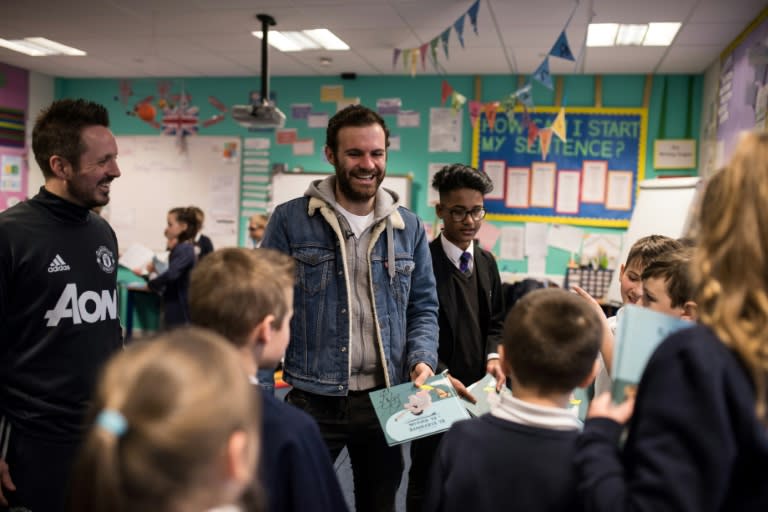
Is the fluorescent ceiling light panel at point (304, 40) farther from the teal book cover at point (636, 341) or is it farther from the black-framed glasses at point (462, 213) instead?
the teal book cover at point (636, 341)

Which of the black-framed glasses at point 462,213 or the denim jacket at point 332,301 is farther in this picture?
the black-framed glasses at point 462,213

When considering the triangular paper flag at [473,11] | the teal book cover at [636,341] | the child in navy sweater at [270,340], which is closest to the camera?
the teal book cover at [636,341]

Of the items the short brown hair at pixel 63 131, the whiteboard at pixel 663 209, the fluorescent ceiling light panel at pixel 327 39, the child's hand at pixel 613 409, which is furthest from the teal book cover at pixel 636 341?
the fluorescent ceiling light panel at pixel 327 39

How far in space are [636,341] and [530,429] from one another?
0.22 metres

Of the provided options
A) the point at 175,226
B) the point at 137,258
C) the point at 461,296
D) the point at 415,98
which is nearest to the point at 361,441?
the point at 461,296

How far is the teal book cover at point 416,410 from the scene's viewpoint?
1437 millimetres

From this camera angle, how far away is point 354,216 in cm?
175

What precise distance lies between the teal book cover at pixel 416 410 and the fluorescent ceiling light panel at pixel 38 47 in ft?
15.4

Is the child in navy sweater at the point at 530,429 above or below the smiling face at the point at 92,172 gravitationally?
below

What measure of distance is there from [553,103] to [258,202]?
2.90 metres

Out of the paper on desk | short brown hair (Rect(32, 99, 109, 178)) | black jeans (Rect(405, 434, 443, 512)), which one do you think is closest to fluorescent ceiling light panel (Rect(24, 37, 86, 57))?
the paper on desk

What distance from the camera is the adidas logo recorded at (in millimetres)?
1498

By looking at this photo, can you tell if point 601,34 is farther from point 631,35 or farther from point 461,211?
point 461,211

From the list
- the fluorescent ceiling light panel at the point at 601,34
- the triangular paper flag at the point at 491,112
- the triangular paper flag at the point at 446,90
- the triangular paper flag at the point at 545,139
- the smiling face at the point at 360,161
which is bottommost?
the smiling face at the point at 360,161
